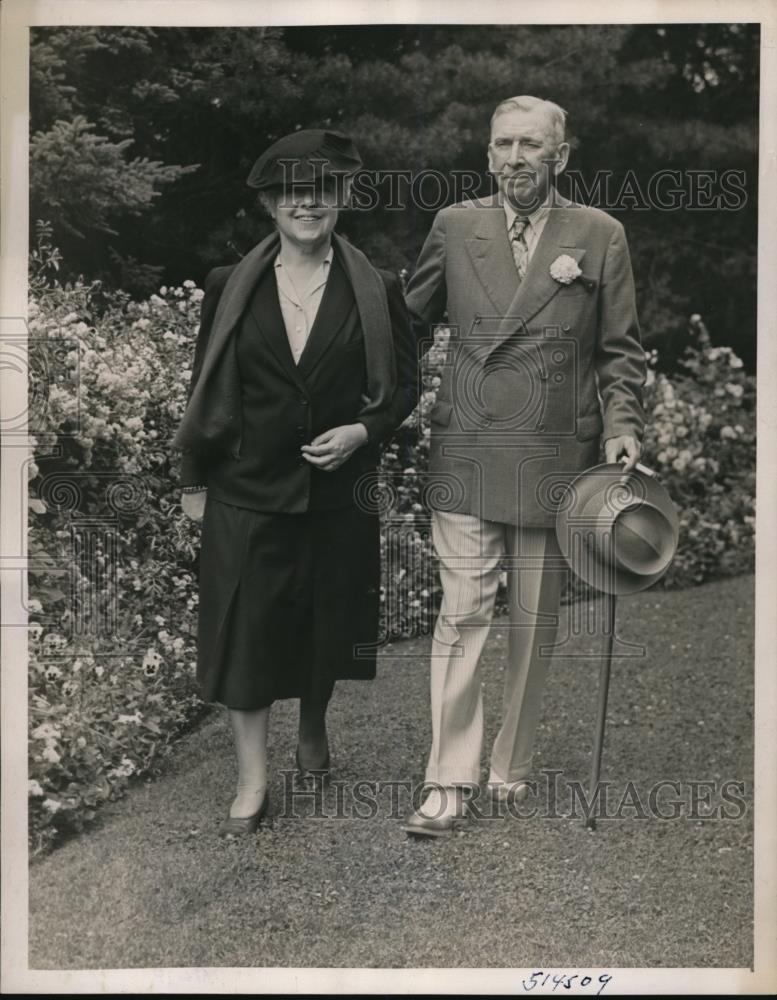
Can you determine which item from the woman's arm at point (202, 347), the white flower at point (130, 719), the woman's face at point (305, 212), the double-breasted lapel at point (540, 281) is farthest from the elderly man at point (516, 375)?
the white flower at point (130, 719)

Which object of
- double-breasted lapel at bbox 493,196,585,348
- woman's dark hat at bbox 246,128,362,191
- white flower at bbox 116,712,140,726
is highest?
woman's dark hat at bbox 246,128,362,191

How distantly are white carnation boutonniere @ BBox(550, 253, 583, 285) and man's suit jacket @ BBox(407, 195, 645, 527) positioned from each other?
2cm

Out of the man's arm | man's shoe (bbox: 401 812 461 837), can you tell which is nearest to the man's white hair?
the man's arm

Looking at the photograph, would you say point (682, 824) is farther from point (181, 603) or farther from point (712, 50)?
point (712, 50)

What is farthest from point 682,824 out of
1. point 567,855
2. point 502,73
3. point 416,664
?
point 502,73

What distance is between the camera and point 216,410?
4461 millimetres

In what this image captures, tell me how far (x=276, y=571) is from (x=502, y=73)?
193cm

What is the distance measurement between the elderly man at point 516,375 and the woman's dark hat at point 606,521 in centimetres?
5

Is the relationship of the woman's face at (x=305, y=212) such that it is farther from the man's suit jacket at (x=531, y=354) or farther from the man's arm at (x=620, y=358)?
the man's arm at (x=620, y=358)

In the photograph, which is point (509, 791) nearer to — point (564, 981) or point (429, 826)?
point (429, 826)

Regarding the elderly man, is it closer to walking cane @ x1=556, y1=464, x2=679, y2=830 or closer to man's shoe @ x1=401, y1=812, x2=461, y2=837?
walking cane @ x1=556, y1=464, x2=679, y2=830

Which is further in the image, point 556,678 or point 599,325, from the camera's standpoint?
point 556,678

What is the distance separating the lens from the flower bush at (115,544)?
4645 millimetres

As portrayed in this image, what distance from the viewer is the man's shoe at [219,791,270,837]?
467cm
